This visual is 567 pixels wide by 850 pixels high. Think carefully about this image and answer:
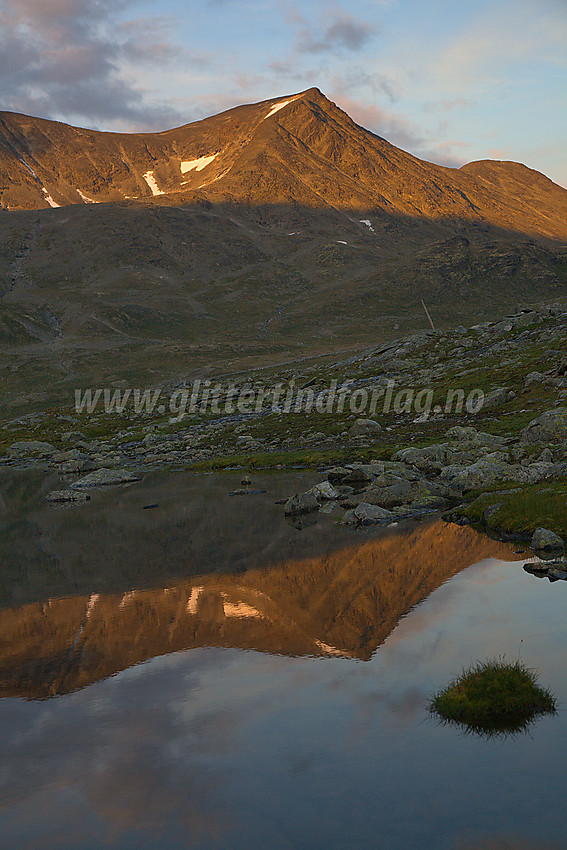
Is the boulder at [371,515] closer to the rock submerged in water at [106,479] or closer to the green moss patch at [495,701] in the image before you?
the green moss patch at [495,701]

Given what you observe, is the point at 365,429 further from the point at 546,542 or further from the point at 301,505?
the point at 546,542

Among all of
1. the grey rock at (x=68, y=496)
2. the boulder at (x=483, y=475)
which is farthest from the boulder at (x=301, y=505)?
the grey rock at (x=68, y=496)

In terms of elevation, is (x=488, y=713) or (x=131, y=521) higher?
(x=488, y=713)

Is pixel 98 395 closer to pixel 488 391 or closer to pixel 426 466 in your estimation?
pixel 488 391

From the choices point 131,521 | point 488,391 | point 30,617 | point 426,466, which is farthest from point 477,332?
point 30,617

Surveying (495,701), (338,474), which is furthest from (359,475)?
(495,701)

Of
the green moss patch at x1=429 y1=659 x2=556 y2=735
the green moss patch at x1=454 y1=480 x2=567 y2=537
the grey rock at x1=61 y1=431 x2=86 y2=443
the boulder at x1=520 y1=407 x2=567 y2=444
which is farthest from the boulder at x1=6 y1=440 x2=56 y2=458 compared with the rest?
the green moss patch at x1=429 y1=659 x2=556 y2=735

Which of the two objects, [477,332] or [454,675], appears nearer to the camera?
[454,675]
